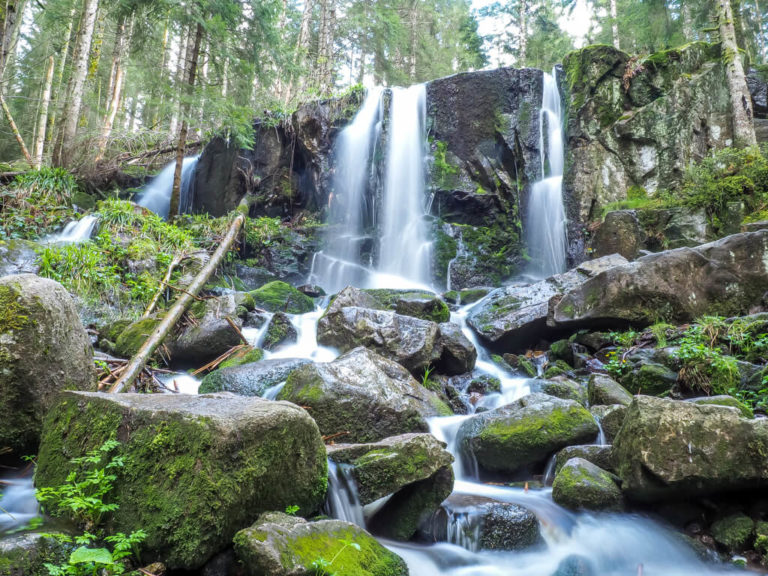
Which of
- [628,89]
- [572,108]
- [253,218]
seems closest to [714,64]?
[628,89]

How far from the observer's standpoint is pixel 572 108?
41.0ft

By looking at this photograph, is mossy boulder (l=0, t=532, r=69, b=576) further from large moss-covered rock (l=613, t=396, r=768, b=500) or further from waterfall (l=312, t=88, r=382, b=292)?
waterfall (l=312, t=88, r=382, b=292)

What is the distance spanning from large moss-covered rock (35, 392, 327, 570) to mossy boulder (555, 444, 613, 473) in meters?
2.32

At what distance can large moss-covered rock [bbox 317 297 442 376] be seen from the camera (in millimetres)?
6316

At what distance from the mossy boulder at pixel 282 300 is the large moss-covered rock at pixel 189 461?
20.5 feet

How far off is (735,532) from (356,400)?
9.54 feet

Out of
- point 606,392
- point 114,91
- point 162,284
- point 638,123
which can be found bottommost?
point 606,392

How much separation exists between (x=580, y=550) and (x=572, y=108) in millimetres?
11713

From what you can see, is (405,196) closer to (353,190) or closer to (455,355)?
(353,190)

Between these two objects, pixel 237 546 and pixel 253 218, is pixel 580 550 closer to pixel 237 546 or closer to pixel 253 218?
pixel 237 546

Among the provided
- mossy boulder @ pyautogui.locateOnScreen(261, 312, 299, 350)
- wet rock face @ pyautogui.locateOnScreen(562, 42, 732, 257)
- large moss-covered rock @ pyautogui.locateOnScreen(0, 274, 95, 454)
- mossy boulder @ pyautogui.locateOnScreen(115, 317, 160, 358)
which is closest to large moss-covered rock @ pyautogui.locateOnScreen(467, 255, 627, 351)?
mossy boulder @ pyautogui.locateOnScreen(261, 312, 299, 350)

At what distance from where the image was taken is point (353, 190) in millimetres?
14359

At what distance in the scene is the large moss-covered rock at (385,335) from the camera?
20.7ft

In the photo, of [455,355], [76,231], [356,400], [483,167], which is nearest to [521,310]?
[455,355]
